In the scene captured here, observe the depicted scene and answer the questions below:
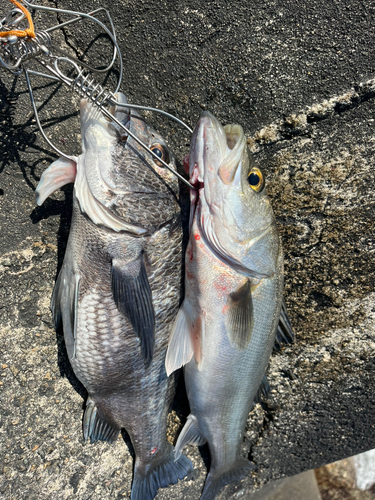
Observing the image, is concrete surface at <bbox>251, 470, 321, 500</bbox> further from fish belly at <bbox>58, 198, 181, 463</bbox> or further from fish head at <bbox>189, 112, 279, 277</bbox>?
fish head at <bbox>189, 112, 279, 277</bbox>

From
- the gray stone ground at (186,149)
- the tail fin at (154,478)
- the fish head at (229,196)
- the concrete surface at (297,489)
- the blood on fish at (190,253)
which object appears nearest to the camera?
the fish head at (229,196)

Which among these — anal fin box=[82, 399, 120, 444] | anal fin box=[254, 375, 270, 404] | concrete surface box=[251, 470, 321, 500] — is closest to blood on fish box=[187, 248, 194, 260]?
anal fin box=[254, 375, 270, 404]

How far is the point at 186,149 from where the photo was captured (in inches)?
80.6

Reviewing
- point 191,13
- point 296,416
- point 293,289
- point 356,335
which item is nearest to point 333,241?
point 293,289

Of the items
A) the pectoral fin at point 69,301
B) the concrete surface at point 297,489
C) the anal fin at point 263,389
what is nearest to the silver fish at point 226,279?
the anal fin at point 263,389

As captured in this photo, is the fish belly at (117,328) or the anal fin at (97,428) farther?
the anal fin at (97,428)

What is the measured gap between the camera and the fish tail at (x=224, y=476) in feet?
6.73

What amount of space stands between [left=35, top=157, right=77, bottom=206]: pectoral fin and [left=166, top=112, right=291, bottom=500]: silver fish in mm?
→ 592

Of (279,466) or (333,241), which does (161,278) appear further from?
(279,466)

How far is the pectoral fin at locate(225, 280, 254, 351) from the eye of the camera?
5.40ft

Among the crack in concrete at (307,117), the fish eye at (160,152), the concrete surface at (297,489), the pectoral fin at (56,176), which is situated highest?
the pectoral fin at (56,176)

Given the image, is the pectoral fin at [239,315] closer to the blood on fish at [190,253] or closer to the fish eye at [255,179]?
the blood on fish at [190,253]

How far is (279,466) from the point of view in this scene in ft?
7.85

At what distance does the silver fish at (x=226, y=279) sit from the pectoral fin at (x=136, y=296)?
14 centimetres
